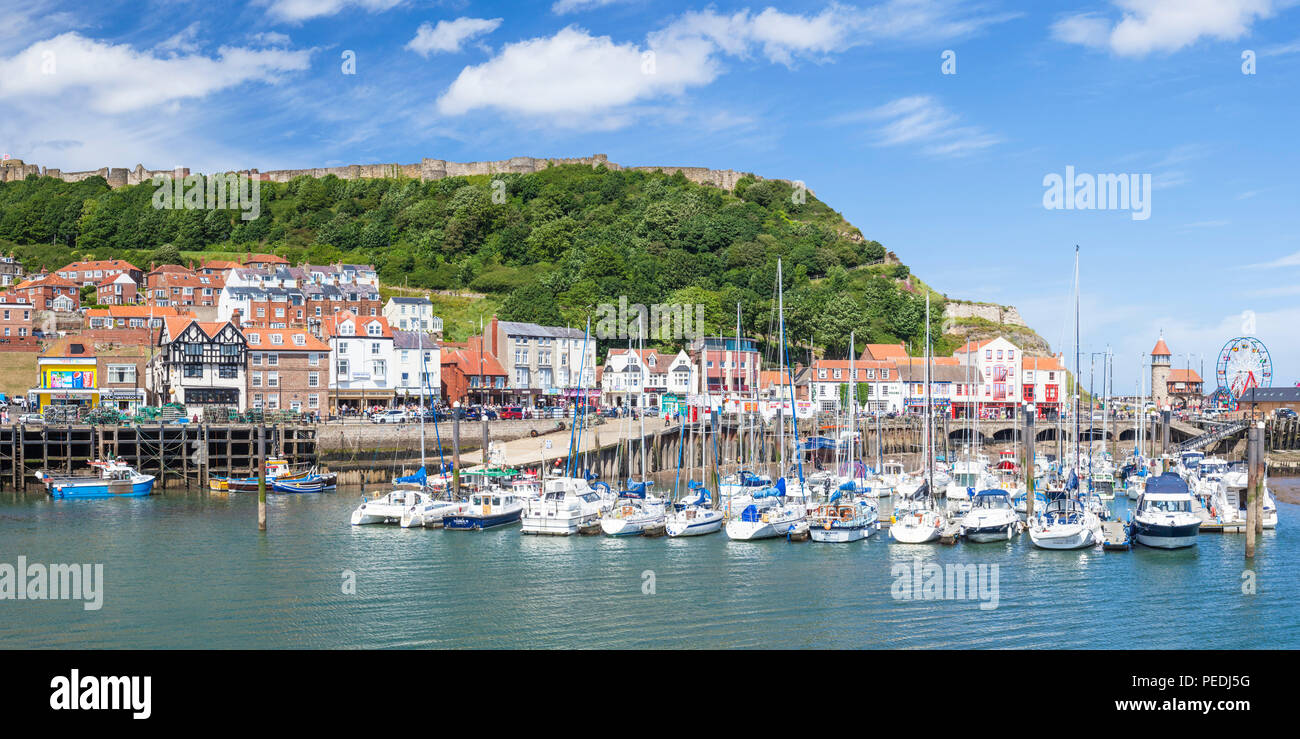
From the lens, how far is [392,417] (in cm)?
6138

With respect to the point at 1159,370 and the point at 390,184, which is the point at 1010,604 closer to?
the point at 1159,370

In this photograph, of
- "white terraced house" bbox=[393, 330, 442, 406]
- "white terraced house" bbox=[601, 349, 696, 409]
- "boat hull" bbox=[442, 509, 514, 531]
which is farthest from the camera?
"white terraced house" bbox=[601, 349, 696, 409]

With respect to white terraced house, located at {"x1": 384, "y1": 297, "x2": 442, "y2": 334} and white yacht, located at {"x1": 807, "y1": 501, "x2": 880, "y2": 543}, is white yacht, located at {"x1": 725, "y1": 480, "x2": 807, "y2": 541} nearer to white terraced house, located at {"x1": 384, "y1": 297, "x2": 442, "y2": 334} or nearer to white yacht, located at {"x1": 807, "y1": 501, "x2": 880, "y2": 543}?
white yacht, located at {"x1": 807, "y1": 501, "x2": 880, "y2": 543}

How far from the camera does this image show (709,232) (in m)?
120

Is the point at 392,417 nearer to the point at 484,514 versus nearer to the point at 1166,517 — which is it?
the point at 484,514

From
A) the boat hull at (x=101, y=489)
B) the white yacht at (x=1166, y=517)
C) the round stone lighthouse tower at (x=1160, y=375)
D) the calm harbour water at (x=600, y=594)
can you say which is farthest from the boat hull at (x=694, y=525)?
the round stone lighthouse tower at (x=1160, y=375)

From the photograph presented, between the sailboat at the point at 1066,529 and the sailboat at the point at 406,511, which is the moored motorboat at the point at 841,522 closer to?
the sailboat at the point at 1066,529

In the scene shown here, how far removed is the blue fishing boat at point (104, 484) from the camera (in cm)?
4716

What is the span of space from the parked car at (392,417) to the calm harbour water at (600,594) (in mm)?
20917

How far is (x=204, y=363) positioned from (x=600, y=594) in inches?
1806

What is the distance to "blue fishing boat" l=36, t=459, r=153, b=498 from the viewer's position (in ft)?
155

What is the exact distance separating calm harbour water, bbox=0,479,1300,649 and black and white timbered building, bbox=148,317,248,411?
27528 millimetres

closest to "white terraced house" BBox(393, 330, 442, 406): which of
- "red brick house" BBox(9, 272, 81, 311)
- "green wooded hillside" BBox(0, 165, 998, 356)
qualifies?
"green wooded hillside" BBox(0, 165, 998, 356)
